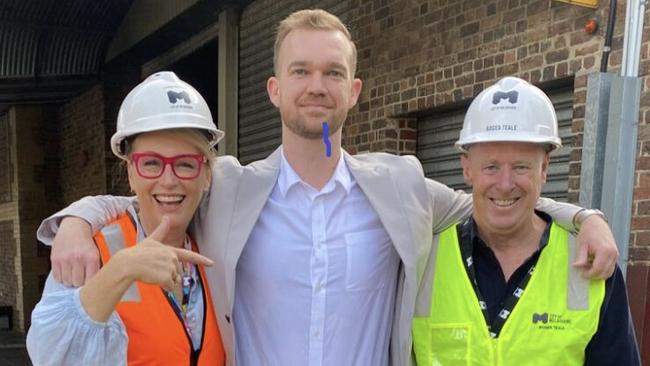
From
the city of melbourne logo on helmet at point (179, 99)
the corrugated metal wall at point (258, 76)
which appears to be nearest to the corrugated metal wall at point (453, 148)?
the corrugated metal wall at point (258, 76)

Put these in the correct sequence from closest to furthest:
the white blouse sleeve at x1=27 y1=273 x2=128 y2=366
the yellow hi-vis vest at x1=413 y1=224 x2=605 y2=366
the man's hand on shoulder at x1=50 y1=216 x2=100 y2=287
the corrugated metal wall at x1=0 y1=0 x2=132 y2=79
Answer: the white blouse sleeve at x1=27 y1=273 x2=128 y2=366 < the man's hand on shoulder at x1=50 y1=216 x2=100 y2=287 < the yellow hi-vis vest at x1=413 y1=224 x2=605 y2=366 < the corrugated metal wall at x1=0 y1=0 x2=132 y2=79

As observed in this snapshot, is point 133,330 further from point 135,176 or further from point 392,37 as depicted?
point 392,37

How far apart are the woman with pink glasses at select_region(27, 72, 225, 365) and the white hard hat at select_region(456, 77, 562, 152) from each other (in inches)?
35.1

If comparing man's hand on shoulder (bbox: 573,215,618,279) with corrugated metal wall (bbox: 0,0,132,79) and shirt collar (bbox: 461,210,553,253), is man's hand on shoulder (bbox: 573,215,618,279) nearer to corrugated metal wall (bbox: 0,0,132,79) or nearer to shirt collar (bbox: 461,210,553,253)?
shirt collar (bbox: 461,210,553,253)

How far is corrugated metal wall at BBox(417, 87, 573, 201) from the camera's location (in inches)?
175

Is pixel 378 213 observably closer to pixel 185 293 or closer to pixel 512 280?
pixel 512 280

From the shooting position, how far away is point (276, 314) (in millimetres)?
2285

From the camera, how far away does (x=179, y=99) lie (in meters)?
2.17

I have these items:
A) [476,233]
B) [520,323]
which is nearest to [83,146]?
[476,233]

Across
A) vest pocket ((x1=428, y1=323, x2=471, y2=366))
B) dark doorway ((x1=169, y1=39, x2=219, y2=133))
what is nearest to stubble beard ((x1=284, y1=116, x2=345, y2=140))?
vest pocket ((x1=428, y1=323, x2=471, y2=366))

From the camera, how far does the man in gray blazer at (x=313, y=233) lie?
226cm

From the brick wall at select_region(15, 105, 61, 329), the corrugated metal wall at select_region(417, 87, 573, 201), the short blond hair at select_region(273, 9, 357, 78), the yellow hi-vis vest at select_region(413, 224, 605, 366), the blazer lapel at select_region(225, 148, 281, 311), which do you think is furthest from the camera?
the brick wall at select_region(15, 105, 61, 329)

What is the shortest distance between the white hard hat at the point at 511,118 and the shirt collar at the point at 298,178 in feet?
1.43

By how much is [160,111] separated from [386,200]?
84 centimetres
